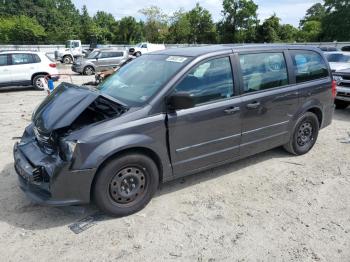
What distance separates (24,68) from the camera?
13047 millimetres

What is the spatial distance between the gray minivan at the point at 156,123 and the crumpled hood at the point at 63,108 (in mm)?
15

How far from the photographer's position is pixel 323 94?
18.2ft

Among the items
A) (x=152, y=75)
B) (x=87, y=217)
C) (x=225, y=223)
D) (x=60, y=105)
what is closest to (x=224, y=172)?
(x=225, y=223)

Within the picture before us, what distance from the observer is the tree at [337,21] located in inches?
1870

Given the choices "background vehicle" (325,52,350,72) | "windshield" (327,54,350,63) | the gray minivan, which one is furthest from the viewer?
"windshield" (327,54,350,63)

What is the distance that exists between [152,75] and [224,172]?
5.93 feet

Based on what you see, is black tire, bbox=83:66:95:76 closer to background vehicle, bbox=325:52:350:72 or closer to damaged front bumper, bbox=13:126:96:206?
background vehicle, bbox=325:52:350:72

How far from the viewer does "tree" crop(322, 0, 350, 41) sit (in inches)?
1870

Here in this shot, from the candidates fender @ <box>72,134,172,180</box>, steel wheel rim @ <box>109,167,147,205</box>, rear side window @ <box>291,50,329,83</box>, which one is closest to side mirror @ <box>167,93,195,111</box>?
fender @ <box>72,134,172,180</box>

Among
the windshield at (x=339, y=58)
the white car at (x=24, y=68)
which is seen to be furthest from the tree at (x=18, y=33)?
the windshield at (x=339, y=58)

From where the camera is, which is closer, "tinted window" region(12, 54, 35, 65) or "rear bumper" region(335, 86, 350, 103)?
"rear bumper" region(335, 86, 350, 103)

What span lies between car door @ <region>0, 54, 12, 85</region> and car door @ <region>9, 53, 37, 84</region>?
140 mm

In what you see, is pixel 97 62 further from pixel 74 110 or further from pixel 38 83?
pixel 74 110

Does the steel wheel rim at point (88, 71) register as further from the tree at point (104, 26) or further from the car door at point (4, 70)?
the tree at point (104, 26)
